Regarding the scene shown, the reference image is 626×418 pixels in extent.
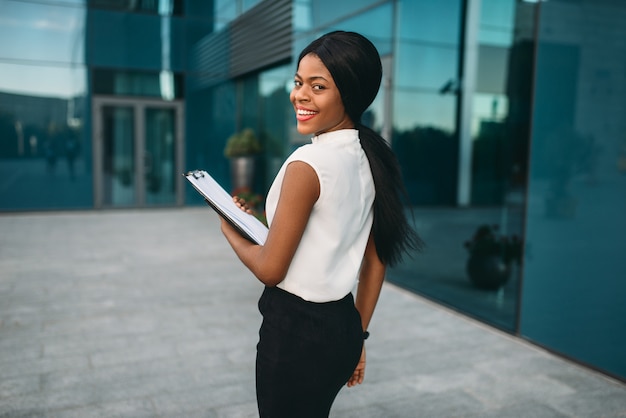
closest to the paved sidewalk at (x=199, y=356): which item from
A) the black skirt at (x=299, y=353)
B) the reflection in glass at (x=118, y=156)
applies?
the black skirt at (x=299, y=353)

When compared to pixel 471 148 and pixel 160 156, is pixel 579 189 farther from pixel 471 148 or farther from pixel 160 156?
pixel 160 156

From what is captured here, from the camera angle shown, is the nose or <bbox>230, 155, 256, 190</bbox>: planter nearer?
the nose

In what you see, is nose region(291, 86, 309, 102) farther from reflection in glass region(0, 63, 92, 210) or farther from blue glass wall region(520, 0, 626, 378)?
reflection in glass region(0, 63, 92, 210)

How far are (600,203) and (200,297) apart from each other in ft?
11.2

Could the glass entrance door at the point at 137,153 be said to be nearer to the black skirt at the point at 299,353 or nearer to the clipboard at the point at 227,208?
the clipboard at the point at 227,208

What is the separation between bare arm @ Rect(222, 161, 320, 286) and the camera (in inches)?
48.7

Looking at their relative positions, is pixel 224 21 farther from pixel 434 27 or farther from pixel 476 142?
pixel 476 142

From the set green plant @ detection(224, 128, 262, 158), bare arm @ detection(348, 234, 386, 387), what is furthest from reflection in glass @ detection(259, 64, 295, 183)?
bare arm @ detection(348, 234, 386, 387)

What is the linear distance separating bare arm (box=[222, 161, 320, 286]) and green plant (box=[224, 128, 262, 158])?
9.69 metres

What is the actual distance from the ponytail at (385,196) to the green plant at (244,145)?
949 cm

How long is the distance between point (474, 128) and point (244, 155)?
6804mm

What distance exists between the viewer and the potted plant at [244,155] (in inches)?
427

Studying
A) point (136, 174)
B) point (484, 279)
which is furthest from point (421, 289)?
point (136, 174)

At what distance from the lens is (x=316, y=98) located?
134 centimetres
